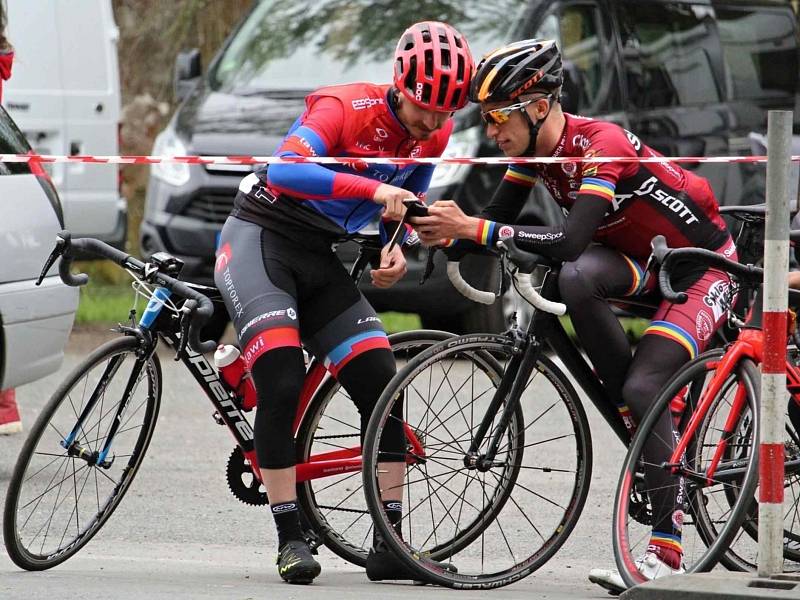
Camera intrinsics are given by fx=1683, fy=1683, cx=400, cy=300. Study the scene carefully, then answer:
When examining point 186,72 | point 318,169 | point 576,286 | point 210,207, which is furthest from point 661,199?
point 186,72

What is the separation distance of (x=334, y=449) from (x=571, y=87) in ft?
17.2

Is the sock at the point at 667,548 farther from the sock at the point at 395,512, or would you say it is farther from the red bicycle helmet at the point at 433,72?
the red bicycle helmet at the point at 433,72

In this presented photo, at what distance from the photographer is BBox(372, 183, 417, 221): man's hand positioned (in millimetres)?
5223

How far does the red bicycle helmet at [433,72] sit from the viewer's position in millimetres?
5348

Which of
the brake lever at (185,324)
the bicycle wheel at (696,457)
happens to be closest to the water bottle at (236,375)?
the brake lever at (185,324)

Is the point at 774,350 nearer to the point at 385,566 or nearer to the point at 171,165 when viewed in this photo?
the point at 385,566

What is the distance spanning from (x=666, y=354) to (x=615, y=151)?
0.67m

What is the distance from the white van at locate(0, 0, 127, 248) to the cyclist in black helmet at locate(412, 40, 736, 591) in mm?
7335

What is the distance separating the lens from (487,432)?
5438 mm

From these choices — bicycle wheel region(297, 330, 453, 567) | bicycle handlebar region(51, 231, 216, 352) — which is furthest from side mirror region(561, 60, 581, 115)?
bicycle handlebar region(51, 231, 216, 352)

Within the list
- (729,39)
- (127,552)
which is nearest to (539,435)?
(127,552)

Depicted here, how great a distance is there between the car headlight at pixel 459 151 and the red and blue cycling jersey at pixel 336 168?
459cm

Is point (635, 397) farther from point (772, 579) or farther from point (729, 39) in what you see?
point (729, 39)

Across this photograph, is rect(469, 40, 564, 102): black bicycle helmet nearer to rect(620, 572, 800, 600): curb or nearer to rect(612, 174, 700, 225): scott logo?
rect(612, 174, 700, 225): scott logo
